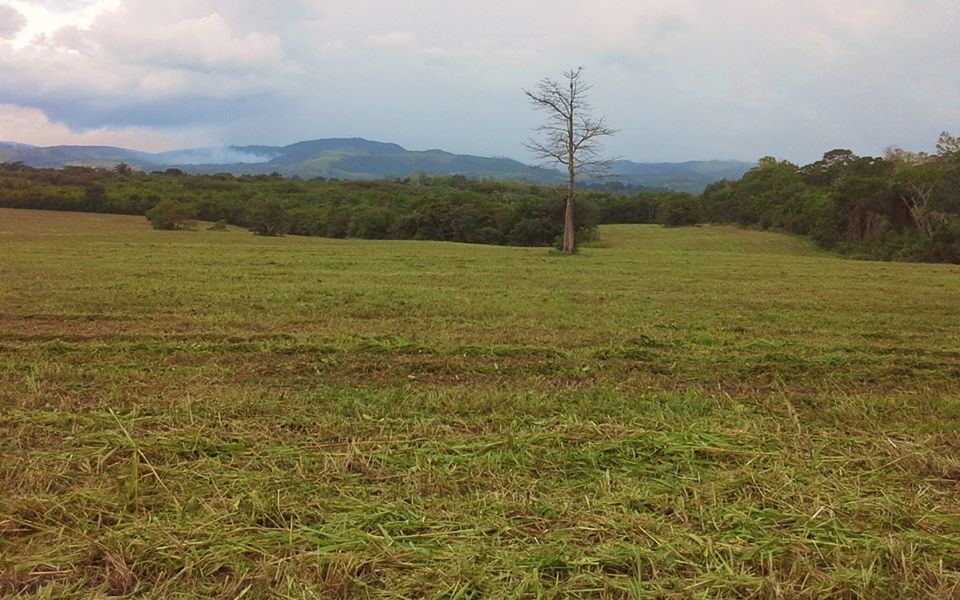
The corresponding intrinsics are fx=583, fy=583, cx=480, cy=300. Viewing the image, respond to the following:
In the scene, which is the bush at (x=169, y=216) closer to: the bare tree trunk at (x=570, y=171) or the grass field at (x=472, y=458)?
the bare tree trunk at (x=570, y=171)

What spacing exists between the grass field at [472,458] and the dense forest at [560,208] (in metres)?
35.3

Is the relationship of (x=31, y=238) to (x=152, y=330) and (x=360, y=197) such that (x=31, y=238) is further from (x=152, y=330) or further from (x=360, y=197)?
(x=360, y=197)

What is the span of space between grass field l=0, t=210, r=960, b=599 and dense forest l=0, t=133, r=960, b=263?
35297mm

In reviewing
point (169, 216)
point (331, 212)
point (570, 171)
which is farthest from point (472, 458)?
point (331, 212)

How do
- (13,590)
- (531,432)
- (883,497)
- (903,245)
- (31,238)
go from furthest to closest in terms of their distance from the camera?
(903,245) < (31,238) < (531,432) < (883,497) < (13,590)

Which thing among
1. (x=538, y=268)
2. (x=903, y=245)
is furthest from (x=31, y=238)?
(x=903, y=245)

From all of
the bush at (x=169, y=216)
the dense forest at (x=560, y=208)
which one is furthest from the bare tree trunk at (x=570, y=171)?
the bush at (x=169, y=216)

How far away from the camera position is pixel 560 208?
50.6 metres

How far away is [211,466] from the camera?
4.12m

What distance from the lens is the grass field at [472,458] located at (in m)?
3.02

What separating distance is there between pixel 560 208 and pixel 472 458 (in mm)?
47780

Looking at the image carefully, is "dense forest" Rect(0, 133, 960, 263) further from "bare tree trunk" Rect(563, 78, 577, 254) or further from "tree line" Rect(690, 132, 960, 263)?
"bare tree trunk" Rect(563, 78, 577, 254)

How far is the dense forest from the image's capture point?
48.6 m

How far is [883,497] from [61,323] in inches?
422
